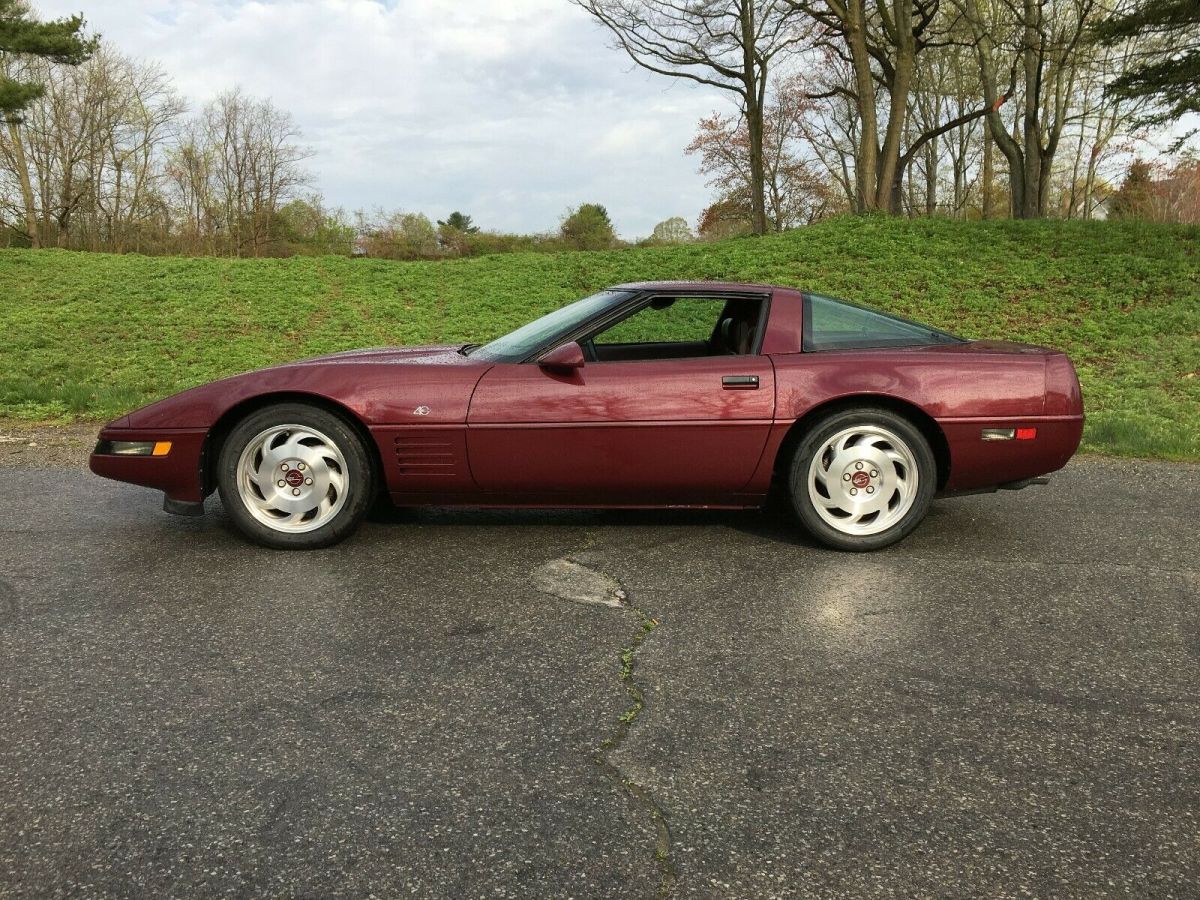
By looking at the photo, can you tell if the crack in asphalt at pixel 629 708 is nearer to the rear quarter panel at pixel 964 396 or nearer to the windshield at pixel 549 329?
the windshield at pixel 549 329

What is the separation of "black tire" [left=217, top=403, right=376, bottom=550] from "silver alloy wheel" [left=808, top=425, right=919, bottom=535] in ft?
6.70

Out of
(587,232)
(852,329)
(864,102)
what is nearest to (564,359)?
(852,329)

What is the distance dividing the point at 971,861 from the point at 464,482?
8.96ft

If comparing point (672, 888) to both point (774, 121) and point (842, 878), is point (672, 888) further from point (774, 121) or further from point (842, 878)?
point (774, 121)

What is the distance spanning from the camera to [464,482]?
13.5ft

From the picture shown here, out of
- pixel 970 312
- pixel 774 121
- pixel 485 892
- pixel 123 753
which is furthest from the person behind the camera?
pixel 774 121

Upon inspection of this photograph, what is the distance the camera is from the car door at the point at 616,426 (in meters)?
4.05

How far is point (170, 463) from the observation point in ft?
13.4

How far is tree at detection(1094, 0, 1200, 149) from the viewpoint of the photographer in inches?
578

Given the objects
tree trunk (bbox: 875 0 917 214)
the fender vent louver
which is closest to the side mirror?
the fender vent louver

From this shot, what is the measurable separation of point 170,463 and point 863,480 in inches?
122

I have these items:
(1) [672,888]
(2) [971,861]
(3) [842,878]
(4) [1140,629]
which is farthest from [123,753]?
(4) [1140,629]

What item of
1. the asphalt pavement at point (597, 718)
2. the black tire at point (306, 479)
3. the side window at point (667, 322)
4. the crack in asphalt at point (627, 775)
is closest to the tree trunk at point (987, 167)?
the side window at point (667, 322)

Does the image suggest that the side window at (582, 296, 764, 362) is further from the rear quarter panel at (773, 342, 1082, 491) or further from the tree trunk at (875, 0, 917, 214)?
the tree trunk at (875, 0, 917, 214)
